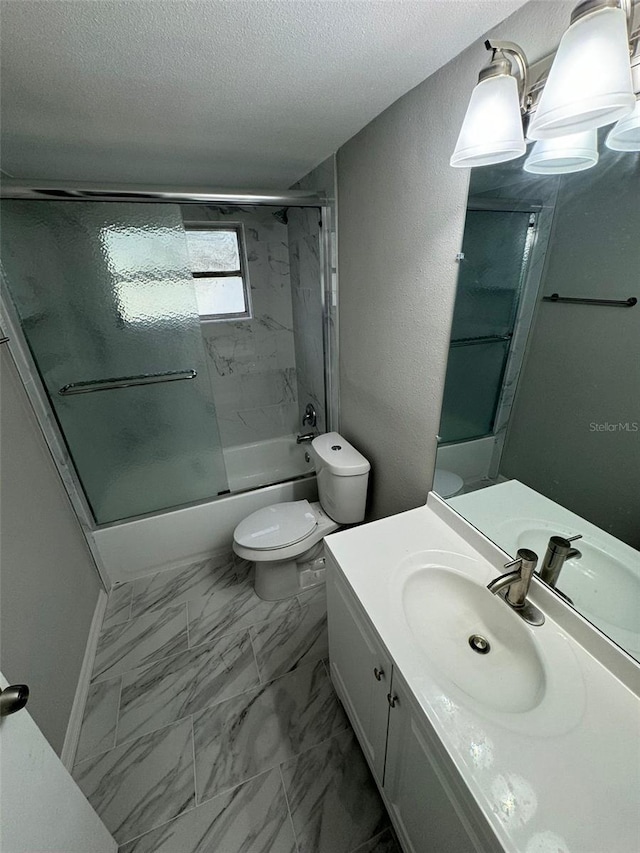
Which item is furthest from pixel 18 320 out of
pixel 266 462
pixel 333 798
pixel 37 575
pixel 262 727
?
pixel 333 798

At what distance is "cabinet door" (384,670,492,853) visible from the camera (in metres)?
0.65

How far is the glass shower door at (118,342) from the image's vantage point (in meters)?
1.50

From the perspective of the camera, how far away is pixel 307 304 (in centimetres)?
232

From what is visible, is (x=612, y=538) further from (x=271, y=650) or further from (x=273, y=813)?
(x=271, y=650)

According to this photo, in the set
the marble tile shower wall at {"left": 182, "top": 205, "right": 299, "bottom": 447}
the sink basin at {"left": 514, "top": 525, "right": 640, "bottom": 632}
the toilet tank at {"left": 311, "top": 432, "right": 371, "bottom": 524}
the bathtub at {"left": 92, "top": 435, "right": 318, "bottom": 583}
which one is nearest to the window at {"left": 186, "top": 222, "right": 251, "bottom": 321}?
the marble tile shower wall at {"left": 182, "top": 205, "right": 299, "bottom": 447}

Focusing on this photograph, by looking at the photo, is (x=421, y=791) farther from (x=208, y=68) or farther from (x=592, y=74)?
(x=208, y=68)

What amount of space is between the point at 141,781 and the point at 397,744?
0.97 metres

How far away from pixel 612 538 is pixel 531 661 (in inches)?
13.9

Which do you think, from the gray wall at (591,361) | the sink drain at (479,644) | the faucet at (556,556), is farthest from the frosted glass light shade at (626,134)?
the sink drain at (479,644)

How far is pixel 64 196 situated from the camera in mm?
1343

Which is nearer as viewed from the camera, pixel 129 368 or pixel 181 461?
pixel 129 368

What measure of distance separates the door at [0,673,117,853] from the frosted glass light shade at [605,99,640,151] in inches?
64.0

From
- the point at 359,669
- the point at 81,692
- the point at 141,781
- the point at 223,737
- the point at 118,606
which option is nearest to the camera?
the point at 359,669

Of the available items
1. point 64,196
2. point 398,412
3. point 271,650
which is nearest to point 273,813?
point 271,650
